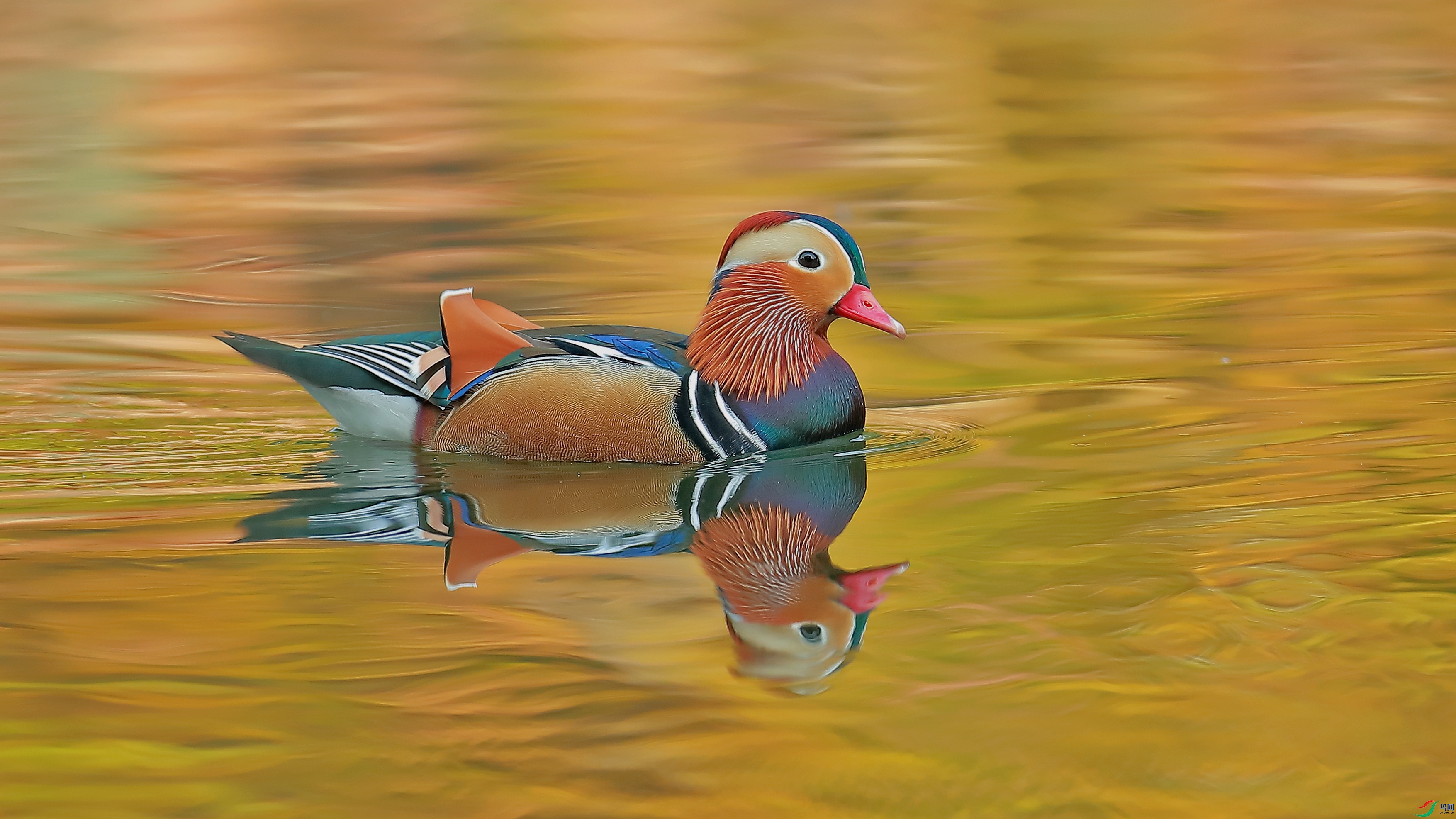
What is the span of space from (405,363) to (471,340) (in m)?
0.33

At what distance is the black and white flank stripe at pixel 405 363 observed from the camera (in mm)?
7582

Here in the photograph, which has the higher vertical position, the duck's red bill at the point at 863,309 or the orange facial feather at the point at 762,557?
the duck's red bill at the point at 863,309

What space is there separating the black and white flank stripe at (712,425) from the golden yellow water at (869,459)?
673 mm

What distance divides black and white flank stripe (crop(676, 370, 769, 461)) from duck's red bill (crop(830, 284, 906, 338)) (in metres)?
0.63

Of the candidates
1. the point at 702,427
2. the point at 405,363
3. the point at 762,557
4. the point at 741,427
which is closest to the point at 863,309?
the point at 741,427

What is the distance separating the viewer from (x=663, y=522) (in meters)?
6.44

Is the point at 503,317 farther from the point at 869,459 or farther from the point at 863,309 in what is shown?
the point at 869,459

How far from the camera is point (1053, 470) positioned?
6969 millimetres

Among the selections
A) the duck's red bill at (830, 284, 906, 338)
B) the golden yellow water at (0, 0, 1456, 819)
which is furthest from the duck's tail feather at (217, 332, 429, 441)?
the duck's red bill at (830, 284, 906, 338)

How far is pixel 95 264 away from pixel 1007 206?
663 cm

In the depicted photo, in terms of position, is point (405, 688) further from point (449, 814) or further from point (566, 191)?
point (566, 191)

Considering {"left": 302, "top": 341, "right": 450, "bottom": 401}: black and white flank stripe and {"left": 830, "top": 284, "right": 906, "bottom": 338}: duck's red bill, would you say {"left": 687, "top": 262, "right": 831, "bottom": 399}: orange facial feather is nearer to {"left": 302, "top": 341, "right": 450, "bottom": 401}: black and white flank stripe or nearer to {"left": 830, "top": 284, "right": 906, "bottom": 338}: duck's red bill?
{"left": 830, "top": 284, "right": 906, "bottom": 338}: duck's red bill

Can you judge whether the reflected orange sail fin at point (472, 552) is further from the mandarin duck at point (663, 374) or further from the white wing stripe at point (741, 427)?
the white wing stripe at point (741, 427)

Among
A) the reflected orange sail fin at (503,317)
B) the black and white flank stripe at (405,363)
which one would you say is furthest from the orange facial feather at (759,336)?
the black and white flank stripe at (405,363)
